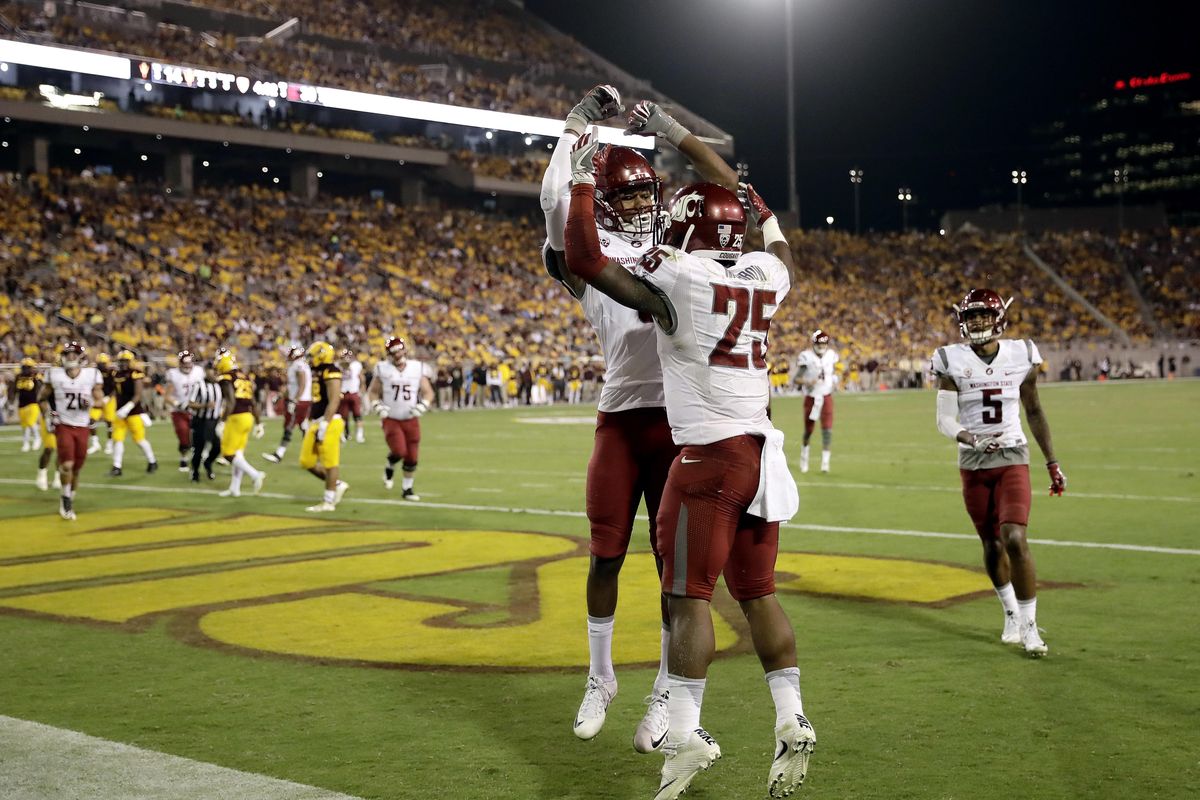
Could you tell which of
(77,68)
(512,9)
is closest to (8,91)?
(77,68)

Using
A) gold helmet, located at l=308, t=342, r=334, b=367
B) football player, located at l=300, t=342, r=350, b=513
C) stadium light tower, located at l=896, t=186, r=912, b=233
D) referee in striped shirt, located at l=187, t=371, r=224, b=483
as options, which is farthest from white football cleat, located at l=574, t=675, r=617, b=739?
stadium light tower, located at l=896, t=186, r=912, b=233

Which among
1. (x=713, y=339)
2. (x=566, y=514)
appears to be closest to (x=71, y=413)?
(x=566, y=514)

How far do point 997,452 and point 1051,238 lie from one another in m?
69.6

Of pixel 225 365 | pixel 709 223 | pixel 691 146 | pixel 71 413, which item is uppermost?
pixel 691 146

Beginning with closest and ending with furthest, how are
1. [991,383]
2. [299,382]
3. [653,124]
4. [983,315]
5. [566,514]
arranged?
[653,124], [983,315], [991,383], [566,514], [299,382]

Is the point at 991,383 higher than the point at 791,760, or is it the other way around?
the point at 991,383

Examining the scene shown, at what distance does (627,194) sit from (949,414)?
119 inches

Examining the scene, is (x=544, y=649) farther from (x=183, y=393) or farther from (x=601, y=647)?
(x=183, y=393)

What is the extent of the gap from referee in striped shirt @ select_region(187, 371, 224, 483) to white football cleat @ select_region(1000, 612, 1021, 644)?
41.4 feet

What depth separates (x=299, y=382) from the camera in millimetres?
20531

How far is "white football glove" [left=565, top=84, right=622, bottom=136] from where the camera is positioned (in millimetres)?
4527

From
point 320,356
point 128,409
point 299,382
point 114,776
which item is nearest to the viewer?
point 114,776

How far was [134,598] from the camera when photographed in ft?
26.8

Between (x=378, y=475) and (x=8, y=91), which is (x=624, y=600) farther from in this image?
(x=8, y=91)
